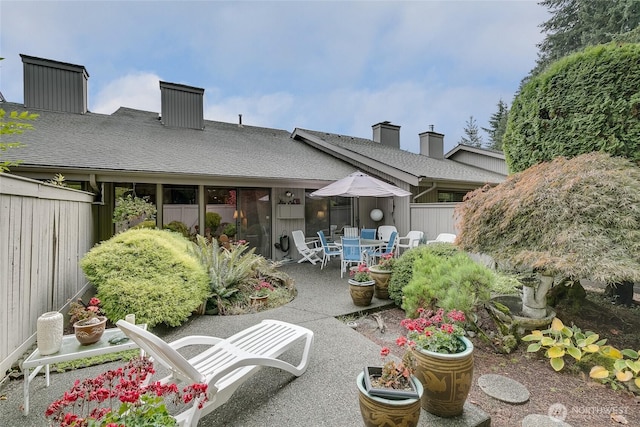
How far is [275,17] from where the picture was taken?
29.1 ft

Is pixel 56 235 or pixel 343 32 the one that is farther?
pixel 343 32

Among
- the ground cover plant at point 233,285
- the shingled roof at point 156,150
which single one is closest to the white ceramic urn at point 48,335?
the ground cover plant at point 233,285

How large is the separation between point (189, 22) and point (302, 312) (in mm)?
8570

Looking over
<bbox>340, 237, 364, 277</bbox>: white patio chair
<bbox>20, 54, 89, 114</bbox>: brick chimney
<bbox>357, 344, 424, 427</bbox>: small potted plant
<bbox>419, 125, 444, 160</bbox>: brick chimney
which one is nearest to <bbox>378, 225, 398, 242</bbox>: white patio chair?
<bbox>340, 237, 364, 277</bbox>: white patio chair

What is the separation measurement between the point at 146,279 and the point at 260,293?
5.76 feet

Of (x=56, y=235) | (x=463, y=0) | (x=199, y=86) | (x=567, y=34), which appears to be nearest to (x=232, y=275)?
(x=56, y=235)

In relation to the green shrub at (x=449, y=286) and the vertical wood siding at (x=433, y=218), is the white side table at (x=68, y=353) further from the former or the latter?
the vertical wood siding at (x=433, y=218)

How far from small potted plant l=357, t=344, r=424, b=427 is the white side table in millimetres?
2026

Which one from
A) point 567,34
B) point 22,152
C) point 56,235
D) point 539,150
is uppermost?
point 567,34

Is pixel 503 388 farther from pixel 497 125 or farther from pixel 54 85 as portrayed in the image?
A: pixel 497 125

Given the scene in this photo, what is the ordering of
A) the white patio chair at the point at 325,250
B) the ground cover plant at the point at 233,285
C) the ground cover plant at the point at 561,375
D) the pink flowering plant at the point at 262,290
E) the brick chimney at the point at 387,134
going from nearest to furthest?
the ground cover plant at the point at 561,375 < the ground cover plant at the point at 233,285 < the pink flowering plant at the point at 262,290 < the white patio chair at the point at 325,250 < the brick chimney at the point at 387,134

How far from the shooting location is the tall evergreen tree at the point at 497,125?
3063 cm

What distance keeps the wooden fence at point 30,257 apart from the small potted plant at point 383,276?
459cm

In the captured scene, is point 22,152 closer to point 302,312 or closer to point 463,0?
point 302,312
